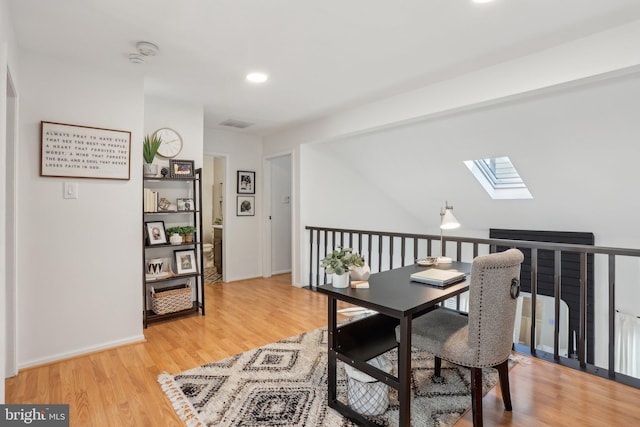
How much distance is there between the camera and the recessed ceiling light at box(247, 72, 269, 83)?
2.91 meters

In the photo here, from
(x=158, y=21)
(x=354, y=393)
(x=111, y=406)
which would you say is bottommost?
(x=111, y=406)

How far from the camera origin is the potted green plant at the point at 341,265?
1.89 metres

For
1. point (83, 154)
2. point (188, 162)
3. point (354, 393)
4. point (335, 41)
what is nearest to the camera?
point (354, 393)

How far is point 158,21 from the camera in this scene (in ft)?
6.85

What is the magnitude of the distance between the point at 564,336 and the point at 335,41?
199 inches

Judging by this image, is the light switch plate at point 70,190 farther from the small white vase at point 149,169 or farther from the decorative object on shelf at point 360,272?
the decorative object on shelf at point 360,272

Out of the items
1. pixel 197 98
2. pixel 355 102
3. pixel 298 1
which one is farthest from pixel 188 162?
pixel 298 1

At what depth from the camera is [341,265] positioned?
1.89 m

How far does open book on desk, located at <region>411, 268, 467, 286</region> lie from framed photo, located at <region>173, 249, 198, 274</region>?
2386mm

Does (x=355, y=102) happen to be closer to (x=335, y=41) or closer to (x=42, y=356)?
(x=335, y=41)

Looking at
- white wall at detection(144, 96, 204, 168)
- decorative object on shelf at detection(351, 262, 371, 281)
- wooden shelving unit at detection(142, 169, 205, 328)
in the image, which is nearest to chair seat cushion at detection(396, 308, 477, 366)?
decorative object on shelf at detection(351, 262, 371, 281)

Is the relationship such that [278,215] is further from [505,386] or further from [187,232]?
[505,386]

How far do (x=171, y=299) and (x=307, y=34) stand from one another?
2712mm

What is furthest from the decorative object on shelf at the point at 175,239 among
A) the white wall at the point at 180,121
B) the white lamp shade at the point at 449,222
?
the white lamp shade at the point at 449,222
